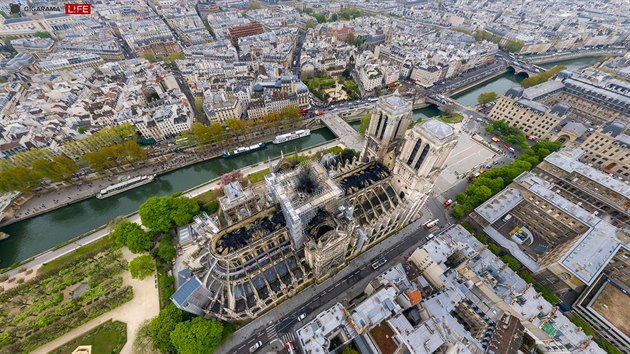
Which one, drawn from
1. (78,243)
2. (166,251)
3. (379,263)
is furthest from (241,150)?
(379,263)

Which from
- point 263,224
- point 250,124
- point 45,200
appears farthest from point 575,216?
point 45,200

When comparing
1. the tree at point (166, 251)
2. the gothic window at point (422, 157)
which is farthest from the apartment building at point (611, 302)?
the tree at point (166, 251)

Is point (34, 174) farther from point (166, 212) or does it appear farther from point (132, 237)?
point (166, 212)

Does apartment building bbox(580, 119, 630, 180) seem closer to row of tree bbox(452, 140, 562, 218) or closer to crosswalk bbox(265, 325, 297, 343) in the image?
row of tree bbox(452, 140, 562, 218)

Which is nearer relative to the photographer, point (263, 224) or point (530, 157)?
point (263, 224)

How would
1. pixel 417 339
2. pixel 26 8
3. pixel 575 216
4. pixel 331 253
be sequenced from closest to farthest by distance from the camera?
1. pixel 417 339
2. pixel 331 253
3. pixel 575 216
4. pixel 26 8

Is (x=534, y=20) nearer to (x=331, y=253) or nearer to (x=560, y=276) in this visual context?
(x=560, y=276)
